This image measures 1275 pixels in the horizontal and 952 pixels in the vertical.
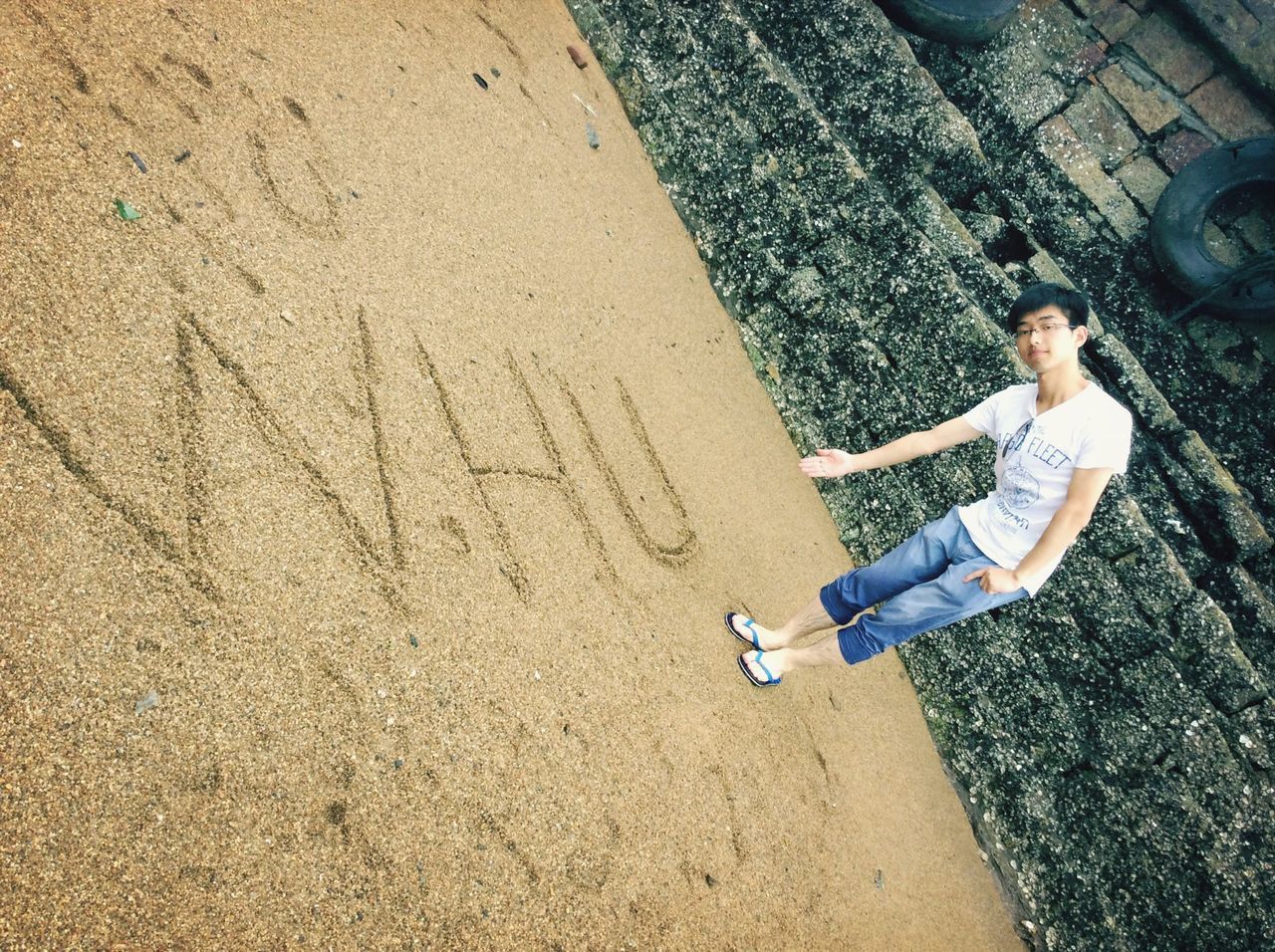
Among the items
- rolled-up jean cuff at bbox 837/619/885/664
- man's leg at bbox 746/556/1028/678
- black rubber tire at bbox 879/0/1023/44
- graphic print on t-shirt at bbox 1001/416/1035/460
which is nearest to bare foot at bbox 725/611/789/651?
man's leg at bbox 746/556/1028/678

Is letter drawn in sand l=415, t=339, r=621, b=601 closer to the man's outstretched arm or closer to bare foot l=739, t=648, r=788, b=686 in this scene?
bare foot l=739, t=648, r=788, b=686

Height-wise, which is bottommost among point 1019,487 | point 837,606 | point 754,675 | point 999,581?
point 754,675

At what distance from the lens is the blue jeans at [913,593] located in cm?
227

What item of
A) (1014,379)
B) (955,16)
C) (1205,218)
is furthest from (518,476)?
(1205,218)

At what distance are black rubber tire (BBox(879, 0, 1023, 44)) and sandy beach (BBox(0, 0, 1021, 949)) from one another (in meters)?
2.61

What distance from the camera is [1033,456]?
2.13 m

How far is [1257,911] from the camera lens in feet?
7.88

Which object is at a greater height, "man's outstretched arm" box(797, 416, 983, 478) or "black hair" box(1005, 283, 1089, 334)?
"black hair" box(1005, 283, 1089, 334)

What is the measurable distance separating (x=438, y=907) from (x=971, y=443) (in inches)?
103

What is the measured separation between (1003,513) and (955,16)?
137 inches

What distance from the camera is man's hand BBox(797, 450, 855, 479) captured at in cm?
251

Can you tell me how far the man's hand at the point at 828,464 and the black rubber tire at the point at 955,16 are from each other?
326cm

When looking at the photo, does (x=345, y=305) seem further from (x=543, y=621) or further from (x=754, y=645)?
(x=754, y=645)

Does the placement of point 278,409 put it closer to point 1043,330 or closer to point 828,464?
Answer: point 828,464
